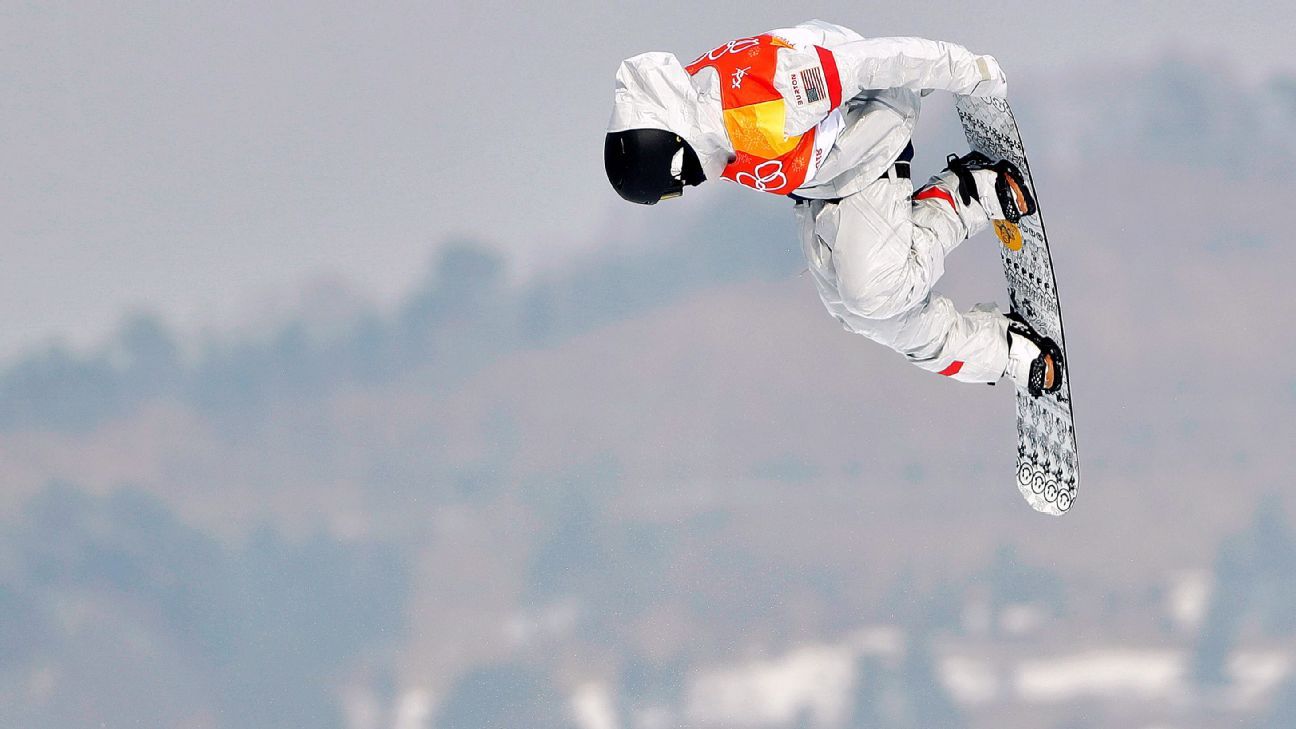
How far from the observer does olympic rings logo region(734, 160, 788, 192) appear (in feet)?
12.2

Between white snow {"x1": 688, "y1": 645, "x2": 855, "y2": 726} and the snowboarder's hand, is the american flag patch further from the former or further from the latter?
white snow {"x1": 688, "y1": 645, "x2": 855, "y2": 726}

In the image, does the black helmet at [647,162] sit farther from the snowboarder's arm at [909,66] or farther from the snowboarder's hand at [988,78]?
the snowboarder's hand at [988,78]

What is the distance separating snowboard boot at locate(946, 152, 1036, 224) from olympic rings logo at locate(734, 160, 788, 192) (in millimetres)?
956

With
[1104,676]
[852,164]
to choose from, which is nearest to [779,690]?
[1104,676]

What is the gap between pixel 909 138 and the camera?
13.8 ft

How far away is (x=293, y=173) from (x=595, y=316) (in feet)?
6.67

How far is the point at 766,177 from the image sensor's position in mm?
3754

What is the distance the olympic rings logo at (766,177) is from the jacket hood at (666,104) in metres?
0.17

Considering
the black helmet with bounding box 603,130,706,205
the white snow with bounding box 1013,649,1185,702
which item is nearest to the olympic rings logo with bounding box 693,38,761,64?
the black helmet with bounding box 603,130,706,205

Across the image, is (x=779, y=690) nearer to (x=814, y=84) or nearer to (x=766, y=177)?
(x=766, y=177)

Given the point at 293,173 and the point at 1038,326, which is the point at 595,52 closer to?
the point at 293,173

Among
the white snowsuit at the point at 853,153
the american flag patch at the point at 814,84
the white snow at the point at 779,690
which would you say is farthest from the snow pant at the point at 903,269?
the white snow at the point at 779,690

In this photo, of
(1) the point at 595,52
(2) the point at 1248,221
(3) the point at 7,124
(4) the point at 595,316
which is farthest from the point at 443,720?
(2) the point at 1248,221

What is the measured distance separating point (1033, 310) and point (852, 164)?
1.09 metres
